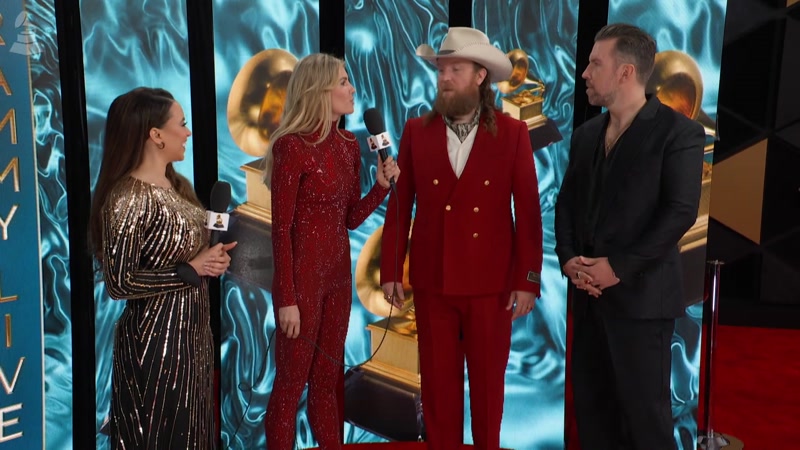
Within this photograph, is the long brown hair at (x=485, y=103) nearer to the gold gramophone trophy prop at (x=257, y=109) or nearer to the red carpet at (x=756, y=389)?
the gold gramophone trophy prop at (x=257, y=109)

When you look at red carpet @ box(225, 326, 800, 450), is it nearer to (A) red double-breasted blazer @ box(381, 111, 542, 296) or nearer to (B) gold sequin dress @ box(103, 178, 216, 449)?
(A) red double-breasted blazer @ box(381, 111, 542, 296)

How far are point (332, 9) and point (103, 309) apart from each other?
1.69m

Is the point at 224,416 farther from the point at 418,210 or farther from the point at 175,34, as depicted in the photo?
the point at 175,34

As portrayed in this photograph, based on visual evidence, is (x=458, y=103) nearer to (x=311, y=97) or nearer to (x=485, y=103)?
(x=485, y=103)

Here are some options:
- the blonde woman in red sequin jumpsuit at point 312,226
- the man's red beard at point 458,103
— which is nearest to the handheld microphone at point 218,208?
the blonde woman in red sequin jumpsuit at point 312,226

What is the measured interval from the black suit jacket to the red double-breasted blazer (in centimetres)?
32

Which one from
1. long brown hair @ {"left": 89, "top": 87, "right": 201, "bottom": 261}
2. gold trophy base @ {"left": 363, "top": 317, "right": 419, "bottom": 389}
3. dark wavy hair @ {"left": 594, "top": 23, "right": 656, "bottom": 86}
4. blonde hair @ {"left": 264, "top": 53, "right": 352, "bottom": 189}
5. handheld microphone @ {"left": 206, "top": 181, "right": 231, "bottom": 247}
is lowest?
gold trophy base @ {"left": 363, "top": 317, "right": 419, "bottom": 389}

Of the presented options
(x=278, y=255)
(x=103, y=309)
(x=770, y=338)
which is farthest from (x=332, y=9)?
(x=770, y=338)

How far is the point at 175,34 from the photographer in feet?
10.8

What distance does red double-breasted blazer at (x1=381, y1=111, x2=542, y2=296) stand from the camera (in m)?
2.86

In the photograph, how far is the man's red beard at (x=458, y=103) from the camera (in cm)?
287

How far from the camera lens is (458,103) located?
287 cm

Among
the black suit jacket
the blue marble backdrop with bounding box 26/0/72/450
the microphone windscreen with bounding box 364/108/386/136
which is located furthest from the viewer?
the blue marble backdrop with bounding box 26/0/72/450

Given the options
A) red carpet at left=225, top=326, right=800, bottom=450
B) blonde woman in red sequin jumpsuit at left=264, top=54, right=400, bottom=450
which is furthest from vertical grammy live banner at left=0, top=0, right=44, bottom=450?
red carpet at left=225, top=326, right=800, bottom=450
